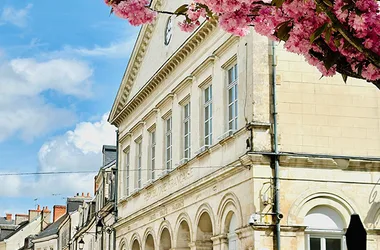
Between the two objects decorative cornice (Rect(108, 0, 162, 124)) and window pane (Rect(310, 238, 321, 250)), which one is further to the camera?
decorative cornice (Rect(108, 0, 162, 124))

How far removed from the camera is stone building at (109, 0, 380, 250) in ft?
54.7

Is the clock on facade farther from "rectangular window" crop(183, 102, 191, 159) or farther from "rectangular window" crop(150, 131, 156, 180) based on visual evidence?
"rectangular window" crop(150, 131, 156, 180)

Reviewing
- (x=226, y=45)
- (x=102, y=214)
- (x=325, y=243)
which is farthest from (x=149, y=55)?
(x=325, y=243)

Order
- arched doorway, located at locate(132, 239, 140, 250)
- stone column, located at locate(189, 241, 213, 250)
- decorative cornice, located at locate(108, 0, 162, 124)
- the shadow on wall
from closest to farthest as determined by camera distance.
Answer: the shadow on wall → stone column, located at locate(189, 241, 213, 250) → decorative cornice, located at locate(108, 0, 162, 124) → arched doorway, located at locate(132, 239, 140, 250)

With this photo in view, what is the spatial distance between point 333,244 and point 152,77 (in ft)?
33.6

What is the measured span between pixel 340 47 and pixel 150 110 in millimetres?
20785

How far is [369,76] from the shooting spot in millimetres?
5598

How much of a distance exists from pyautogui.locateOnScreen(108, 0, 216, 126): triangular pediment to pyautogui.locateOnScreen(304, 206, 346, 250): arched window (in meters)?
6.82

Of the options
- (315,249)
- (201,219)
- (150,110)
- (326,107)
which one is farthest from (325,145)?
(150,110)

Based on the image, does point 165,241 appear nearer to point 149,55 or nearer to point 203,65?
point 203,65

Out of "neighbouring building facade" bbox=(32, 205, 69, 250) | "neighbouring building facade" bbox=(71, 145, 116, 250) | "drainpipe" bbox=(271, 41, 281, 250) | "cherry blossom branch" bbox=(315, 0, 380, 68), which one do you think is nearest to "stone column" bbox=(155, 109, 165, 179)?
"neighbouring building facade" bbox=(71, 145, 116, 250)

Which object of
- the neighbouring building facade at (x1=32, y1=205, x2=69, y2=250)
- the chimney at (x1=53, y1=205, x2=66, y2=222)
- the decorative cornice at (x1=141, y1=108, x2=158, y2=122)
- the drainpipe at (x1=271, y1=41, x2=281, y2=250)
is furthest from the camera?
the chimney at (x1=53, y1=205, x2=66, y2=222)

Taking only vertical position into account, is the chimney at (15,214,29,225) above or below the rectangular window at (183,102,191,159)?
above

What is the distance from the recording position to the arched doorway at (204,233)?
796 inches
